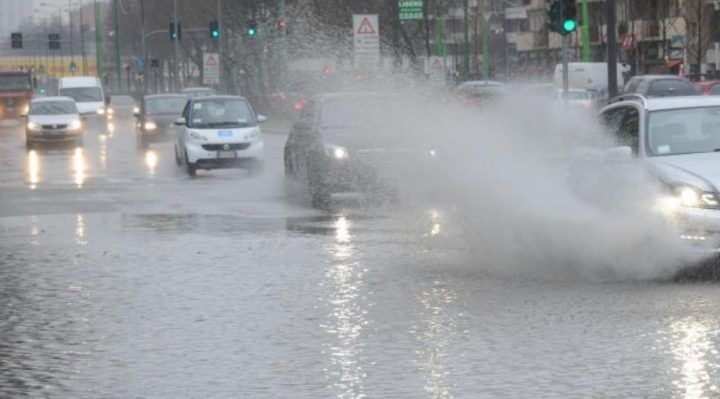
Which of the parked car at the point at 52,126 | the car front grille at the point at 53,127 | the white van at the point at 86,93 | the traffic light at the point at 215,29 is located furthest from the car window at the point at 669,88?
the white van at the point at 86,93

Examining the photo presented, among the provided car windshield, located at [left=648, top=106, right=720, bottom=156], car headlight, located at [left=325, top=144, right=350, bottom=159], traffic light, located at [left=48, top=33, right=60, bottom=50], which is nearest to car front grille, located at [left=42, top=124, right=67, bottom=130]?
car headlight, located at [left=325, top=144, right=350, bottom=159]

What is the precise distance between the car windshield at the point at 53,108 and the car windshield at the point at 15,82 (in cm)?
2978

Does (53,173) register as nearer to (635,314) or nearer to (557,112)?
(557,112)

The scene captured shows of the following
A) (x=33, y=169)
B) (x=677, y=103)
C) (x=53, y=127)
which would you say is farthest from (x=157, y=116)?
(x=677, y=103)

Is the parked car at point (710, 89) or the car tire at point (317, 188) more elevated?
the parked car at point (710, 89)

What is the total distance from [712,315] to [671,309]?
41 cm

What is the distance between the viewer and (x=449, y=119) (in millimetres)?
22172

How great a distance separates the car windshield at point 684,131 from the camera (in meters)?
14.8

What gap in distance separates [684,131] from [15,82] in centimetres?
6855

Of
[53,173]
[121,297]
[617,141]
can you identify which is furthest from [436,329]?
[53,173]

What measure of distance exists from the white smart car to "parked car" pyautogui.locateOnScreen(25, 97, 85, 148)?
16.7 metres

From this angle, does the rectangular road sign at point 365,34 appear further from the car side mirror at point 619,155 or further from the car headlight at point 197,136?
the car side mirror at point 619,155

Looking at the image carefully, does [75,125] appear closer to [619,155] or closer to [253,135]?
[253,135]

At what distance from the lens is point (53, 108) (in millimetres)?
50812
